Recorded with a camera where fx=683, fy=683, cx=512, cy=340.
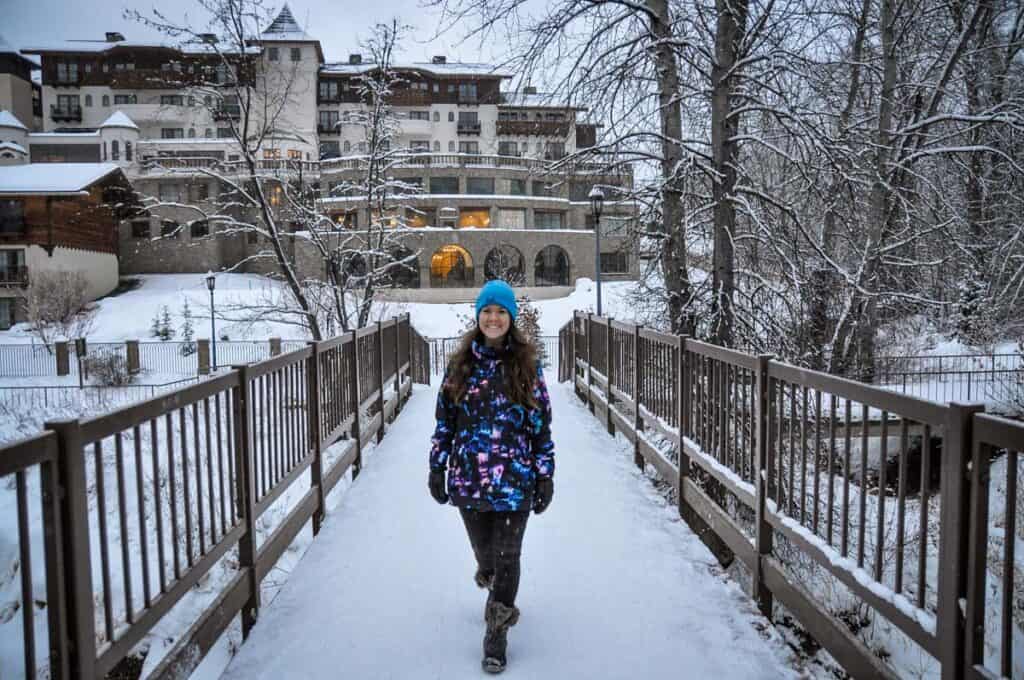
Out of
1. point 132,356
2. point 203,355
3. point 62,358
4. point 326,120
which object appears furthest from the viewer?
point 326,120

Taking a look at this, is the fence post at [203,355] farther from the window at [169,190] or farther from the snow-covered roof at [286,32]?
the snow-covered roof at [286,32]

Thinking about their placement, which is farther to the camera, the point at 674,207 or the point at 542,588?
→ the point at 674,207

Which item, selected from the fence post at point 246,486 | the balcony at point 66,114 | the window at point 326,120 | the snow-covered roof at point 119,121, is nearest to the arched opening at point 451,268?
the window at point 326,120

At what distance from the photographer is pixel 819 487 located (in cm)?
448

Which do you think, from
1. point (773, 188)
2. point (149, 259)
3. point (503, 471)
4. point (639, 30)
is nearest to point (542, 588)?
point (503, 471)

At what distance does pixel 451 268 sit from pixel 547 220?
9.59 metres

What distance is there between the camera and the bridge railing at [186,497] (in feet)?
6.90

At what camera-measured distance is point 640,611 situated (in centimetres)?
381

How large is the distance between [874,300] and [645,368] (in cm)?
662

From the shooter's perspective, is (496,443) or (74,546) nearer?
(74,546)

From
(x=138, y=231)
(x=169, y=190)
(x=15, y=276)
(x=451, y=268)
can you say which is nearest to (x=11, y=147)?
(x=138, y=231)

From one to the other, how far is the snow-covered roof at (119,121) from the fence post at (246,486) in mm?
62412

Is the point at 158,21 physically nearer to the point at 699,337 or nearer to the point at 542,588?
the point at 699,337

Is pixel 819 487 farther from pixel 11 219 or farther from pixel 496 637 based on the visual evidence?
pixel 11 219
